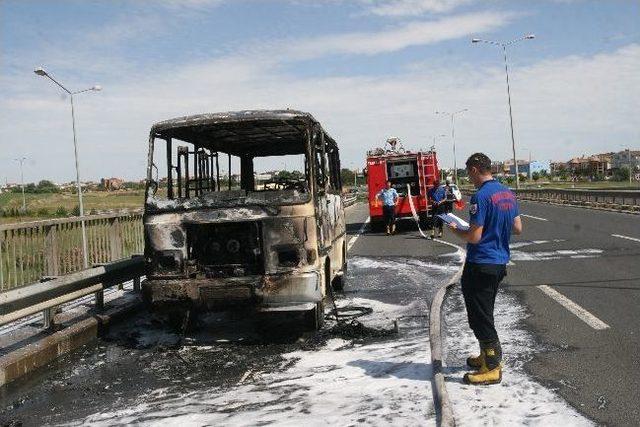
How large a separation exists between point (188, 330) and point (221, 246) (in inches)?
49.5

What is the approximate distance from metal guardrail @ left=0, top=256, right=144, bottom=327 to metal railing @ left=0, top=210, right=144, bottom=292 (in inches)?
8.4

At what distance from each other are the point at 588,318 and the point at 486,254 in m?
2.93

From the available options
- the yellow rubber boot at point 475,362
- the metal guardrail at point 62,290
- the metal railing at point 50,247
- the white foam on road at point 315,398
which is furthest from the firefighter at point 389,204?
the yellow rubber boot at point 475,362

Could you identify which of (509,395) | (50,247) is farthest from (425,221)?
(509,395)

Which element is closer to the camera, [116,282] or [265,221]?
[265,221]

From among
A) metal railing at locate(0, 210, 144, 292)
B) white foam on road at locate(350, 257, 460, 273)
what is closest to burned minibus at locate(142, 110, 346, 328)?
metal railing at locate(0, 210, 144, 292)

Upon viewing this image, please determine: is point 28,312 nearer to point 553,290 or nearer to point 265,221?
point 265,221

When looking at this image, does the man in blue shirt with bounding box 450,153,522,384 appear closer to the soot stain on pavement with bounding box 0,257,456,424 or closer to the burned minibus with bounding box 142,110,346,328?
the soot stain on pavement with bounding box 0,257,456,424

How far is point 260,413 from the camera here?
459 centimetres

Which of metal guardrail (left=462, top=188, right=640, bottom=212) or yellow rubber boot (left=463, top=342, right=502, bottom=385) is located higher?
metal guardrail (left=462, top=188, right=640, bottom=212)

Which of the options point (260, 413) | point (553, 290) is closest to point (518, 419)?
point (260, 413)

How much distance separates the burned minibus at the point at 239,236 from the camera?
6.68 meters

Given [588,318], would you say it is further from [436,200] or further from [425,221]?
[425,221]

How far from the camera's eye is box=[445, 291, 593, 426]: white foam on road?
4164 millimetres
